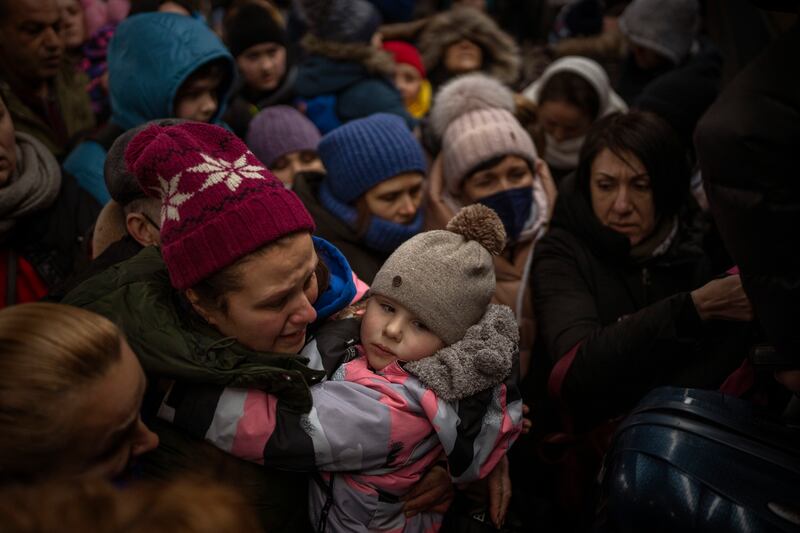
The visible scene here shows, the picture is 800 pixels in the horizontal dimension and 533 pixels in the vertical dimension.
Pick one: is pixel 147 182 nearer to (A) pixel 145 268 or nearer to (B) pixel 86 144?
(A) pixel 145 268

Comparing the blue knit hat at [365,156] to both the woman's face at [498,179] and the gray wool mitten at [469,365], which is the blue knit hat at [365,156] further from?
the gray wool mitten at [469,365]

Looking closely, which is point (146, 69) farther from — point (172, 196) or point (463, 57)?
point (463, 57)

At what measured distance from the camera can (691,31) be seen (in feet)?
15.6

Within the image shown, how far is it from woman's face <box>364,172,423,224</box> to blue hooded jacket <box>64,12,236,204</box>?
1084 millimetres

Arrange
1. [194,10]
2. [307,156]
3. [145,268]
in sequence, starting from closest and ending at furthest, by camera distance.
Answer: [145,268] → [307,156] → [194,10]

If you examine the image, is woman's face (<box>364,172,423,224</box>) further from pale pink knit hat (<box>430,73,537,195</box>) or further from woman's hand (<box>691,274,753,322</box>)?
woman's hand (<box>691,274,753,322</box>)

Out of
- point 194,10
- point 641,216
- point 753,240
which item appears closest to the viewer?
point 753,240

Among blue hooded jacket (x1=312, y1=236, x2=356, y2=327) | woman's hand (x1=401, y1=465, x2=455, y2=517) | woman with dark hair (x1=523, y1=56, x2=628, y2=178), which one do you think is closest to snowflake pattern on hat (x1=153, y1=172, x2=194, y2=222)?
blue hooded jacket (x1=312, y1=236, x2=356, y2=327)

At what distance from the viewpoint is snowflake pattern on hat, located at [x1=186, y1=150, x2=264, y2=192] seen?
4.98 feet

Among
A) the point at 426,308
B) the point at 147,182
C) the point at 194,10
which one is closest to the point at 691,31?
the point at 194,10

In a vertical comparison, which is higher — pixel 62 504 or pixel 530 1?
pixel 62 504

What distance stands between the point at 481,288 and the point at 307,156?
2.48 meters

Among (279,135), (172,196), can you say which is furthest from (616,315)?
(279,135)

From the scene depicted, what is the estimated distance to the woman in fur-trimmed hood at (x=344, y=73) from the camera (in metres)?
4.31
